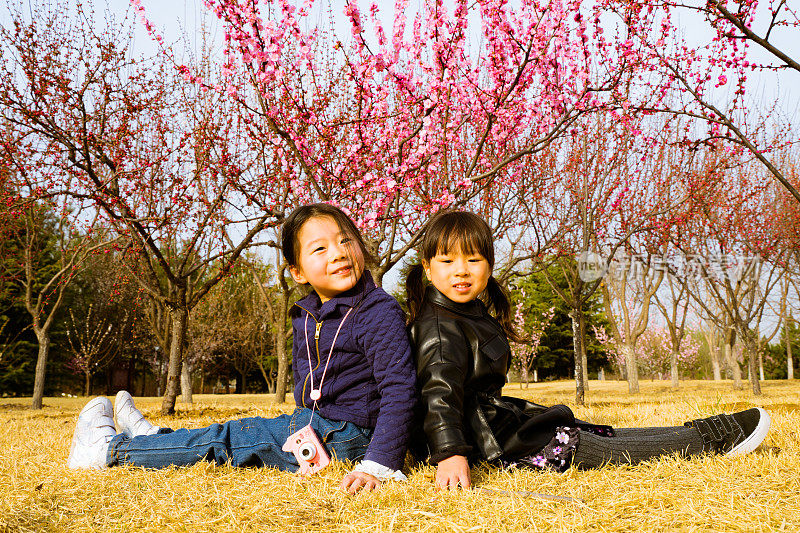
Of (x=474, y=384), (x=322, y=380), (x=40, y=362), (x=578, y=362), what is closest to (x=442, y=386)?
(x=474, y=384)

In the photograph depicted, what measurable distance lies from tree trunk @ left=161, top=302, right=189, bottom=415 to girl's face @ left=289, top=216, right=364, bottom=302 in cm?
517

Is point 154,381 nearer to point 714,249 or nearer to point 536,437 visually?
point 714,249

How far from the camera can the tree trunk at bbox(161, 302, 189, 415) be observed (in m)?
7.05

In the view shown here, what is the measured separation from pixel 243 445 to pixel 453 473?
109 cm

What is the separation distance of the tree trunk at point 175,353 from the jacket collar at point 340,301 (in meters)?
5.03

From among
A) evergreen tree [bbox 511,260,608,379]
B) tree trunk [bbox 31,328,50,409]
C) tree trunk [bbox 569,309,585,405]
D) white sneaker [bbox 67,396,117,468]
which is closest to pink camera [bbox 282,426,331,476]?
white sneaker [bbox 67,396,117,468]

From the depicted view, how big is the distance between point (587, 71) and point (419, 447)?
5428 mm

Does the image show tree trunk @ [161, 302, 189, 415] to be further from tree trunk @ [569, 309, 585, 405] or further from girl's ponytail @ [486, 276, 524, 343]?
tree trunk @ [569, 309, 585, 405]

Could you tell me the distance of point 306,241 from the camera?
257cm

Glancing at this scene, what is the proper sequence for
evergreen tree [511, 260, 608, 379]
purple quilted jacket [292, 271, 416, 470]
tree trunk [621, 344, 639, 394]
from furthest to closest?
1. evergreen tree [511, 260, 608, 379]
2. tree trunk [621, 344, 639, 394]
3. purple quilted jacket [292, 271, 416, 470]

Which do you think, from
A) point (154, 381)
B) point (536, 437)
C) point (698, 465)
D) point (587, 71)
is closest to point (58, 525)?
point (536, 437)

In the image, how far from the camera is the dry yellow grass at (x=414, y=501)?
1.57m

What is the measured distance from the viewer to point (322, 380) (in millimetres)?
2516

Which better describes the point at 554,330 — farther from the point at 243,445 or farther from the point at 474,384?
the point at 243,445
